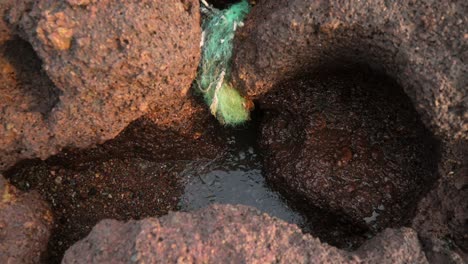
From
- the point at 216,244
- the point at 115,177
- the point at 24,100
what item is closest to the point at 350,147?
the point at 216,244

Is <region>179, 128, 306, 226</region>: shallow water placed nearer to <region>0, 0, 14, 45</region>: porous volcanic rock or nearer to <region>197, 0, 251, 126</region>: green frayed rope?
<region>197, 0, 251, 126</region>: green frayed rope

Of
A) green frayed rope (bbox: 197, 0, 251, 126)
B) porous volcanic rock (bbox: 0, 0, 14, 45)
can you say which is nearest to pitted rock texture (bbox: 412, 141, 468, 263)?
green frayed rope (bbox: 197, 0, 251, 126)

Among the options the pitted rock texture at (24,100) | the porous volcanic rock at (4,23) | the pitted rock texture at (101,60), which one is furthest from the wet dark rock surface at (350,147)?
the porous volcanic rock at (4,23)

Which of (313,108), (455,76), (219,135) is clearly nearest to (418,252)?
(455,76)

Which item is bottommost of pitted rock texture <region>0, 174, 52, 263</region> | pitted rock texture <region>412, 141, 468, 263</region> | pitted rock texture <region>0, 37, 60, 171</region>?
pitted rock texture <region>0, 174, 52, 263</region>

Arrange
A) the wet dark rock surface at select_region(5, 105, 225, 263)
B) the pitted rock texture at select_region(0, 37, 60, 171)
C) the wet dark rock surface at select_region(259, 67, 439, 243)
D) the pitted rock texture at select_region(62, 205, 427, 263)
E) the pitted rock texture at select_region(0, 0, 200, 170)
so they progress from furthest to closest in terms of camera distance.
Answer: the wet dark rock surface at select_region(5, 105, 225, 263)
the wet dark rock surface at select_region(259, 67, 439, 243)
the pitted rock texture at select_region(0, 37, 60, 171)
the pitted rock texture at select_region(0, 0, 200, 170)
the pitted rock texture at select_region(62, 205, 427, 263)

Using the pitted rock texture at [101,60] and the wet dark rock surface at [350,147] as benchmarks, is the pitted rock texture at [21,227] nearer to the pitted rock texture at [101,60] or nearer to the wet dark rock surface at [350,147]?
the pitted rock texture at [101,60]

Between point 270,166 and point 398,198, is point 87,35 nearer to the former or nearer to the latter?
point 270,166
